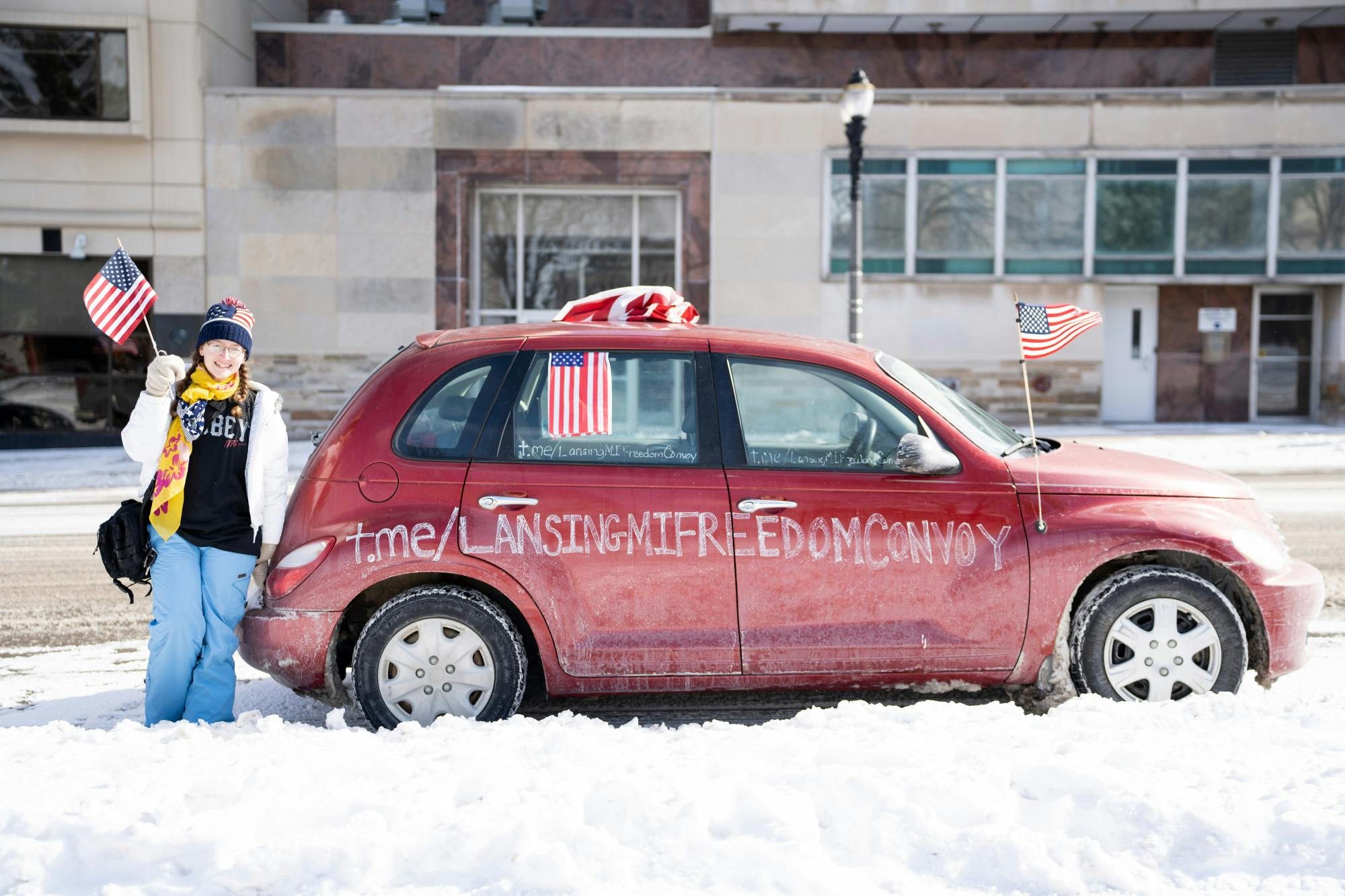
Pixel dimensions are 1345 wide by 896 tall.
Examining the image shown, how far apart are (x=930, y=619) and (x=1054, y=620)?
0.50m

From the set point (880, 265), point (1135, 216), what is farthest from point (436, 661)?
point (1135, 216)

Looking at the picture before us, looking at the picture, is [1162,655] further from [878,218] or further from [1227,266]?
[1227,266]

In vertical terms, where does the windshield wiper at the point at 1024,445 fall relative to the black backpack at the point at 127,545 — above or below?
above

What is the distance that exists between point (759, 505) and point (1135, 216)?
18.1 m

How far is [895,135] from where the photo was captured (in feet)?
65.4

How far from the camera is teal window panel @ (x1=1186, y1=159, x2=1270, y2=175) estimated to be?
790 inches

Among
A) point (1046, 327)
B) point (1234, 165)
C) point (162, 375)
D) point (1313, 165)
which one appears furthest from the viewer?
point (1234, 165)

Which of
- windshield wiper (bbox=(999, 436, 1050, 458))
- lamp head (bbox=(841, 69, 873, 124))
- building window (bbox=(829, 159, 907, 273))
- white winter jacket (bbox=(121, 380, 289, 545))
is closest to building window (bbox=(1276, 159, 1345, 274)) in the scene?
building window (bbox=(829, 159, 907, 273))

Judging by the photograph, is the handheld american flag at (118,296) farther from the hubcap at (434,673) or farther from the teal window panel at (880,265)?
the teal window panel at (880,265)

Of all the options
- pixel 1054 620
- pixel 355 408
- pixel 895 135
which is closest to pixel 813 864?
pixel 1054 620

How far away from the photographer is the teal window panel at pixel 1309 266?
66.3ft

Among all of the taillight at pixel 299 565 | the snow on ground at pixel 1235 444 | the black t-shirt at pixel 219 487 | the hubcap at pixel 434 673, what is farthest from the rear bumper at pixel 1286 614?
the snow on ground at pixel 1235 444

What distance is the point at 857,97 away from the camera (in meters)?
14.6

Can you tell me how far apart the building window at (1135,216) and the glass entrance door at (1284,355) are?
7.88 ft
